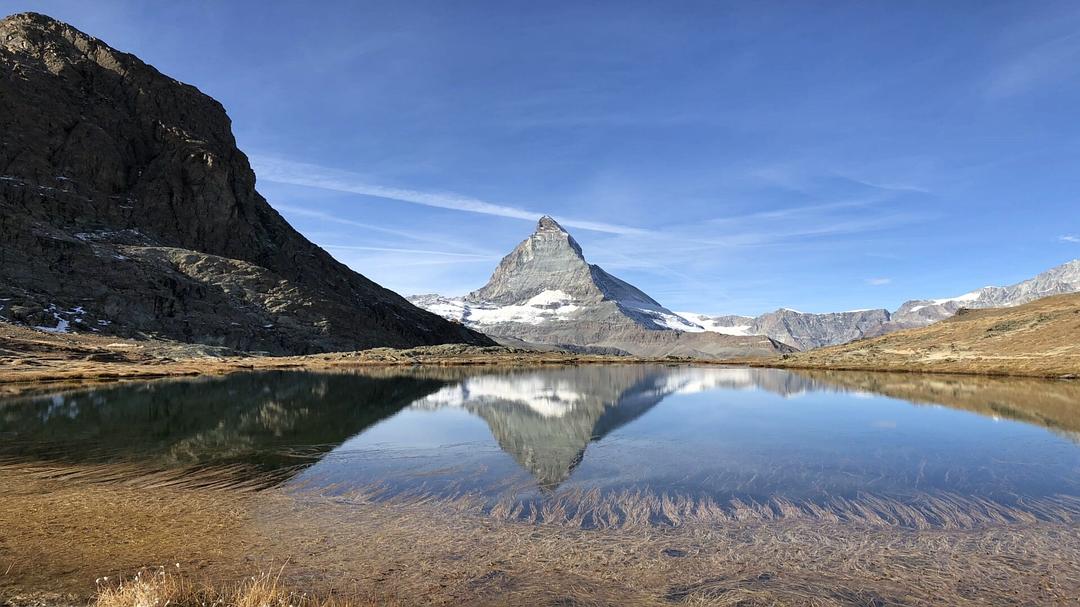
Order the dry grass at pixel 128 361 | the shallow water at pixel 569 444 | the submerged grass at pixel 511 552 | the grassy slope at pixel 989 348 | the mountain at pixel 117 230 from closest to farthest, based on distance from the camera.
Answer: the submerged grass at pixel 511 552, the shallow water at pixel 569 444, the dry grass at pixel 128 361, the grassy slope at pixel 989 348, the mountain at pixel 117 230

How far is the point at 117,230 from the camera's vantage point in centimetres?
16162

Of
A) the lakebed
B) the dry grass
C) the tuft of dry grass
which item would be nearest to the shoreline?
the dry grass

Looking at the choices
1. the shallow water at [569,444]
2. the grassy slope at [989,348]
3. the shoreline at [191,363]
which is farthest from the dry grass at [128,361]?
the grassy slope at [989,348]

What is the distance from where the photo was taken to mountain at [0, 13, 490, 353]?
129250 mm

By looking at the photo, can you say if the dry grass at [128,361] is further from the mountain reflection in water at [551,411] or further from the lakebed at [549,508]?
the mountain reflection in water at [551,411]

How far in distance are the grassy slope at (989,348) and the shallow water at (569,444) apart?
111ft

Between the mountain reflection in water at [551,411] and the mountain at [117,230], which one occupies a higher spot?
the mountain at [117,230]

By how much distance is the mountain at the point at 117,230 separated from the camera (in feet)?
424

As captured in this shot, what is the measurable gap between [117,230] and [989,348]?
206 metres

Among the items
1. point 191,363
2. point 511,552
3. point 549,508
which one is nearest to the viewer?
point 511,552

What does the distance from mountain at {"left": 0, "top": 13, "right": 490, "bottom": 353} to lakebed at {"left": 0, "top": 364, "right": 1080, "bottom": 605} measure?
361ft

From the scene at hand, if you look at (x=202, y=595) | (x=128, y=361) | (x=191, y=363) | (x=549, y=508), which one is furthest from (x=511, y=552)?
(x=128, y=361)

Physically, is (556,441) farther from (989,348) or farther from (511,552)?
(989,348)

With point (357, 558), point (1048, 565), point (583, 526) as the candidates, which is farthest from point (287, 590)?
point (1048, 565)
